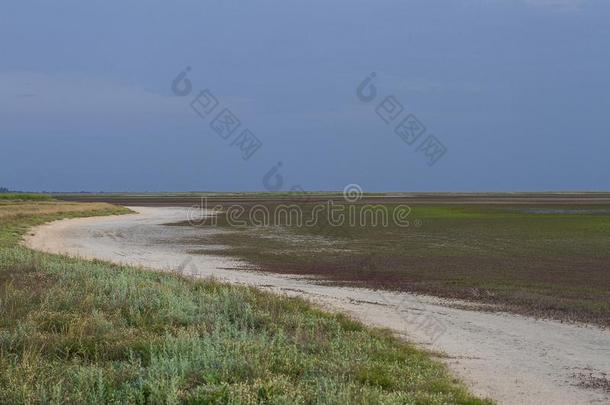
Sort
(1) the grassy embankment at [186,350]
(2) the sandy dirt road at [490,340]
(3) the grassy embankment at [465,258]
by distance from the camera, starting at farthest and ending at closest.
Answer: (3) the grassy embankment at [465,258]
(2) the sandy dirt road at [490,340]
(1) the grassy embankment at [186,350]

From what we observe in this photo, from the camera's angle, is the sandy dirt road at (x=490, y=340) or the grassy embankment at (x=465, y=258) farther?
the grassy embankment at (x=465, y=258)

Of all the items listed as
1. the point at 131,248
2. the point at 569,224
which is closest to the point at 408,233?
the point at 569,224

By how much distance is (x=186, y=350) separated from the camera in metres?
9.34

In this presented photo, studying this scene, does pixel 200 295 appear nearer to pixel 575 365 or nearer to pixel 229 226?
pixel 575 365

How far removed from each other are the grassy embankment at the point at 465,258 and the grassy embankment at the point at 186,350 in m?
6.82

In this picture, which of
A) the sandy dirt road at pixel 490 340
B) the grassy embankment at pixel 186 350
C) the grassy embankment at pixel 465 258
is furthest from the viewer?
the grassy embankment at pixel 465 258

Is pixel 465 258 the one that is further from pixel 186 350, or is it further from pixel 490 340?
pixel 186 350

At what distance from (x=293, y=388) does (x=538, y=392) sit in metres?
4.04

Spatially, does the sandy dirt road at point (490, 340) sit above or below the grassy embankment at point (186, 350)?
below

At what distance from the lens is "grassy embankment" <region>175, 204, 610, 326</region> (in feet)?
61.6

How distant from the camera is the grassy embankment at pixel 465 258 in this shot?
61.6 feet

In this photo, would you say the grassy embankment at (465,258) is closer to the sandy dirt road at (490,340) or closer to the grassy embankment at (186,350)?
the sandy dirt road at (490,340)

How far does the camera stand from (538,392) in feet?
31.5

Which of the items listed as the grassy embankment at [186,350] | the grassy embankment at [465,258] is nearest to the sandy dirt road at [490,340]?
the grassy embankment at [186,350]
